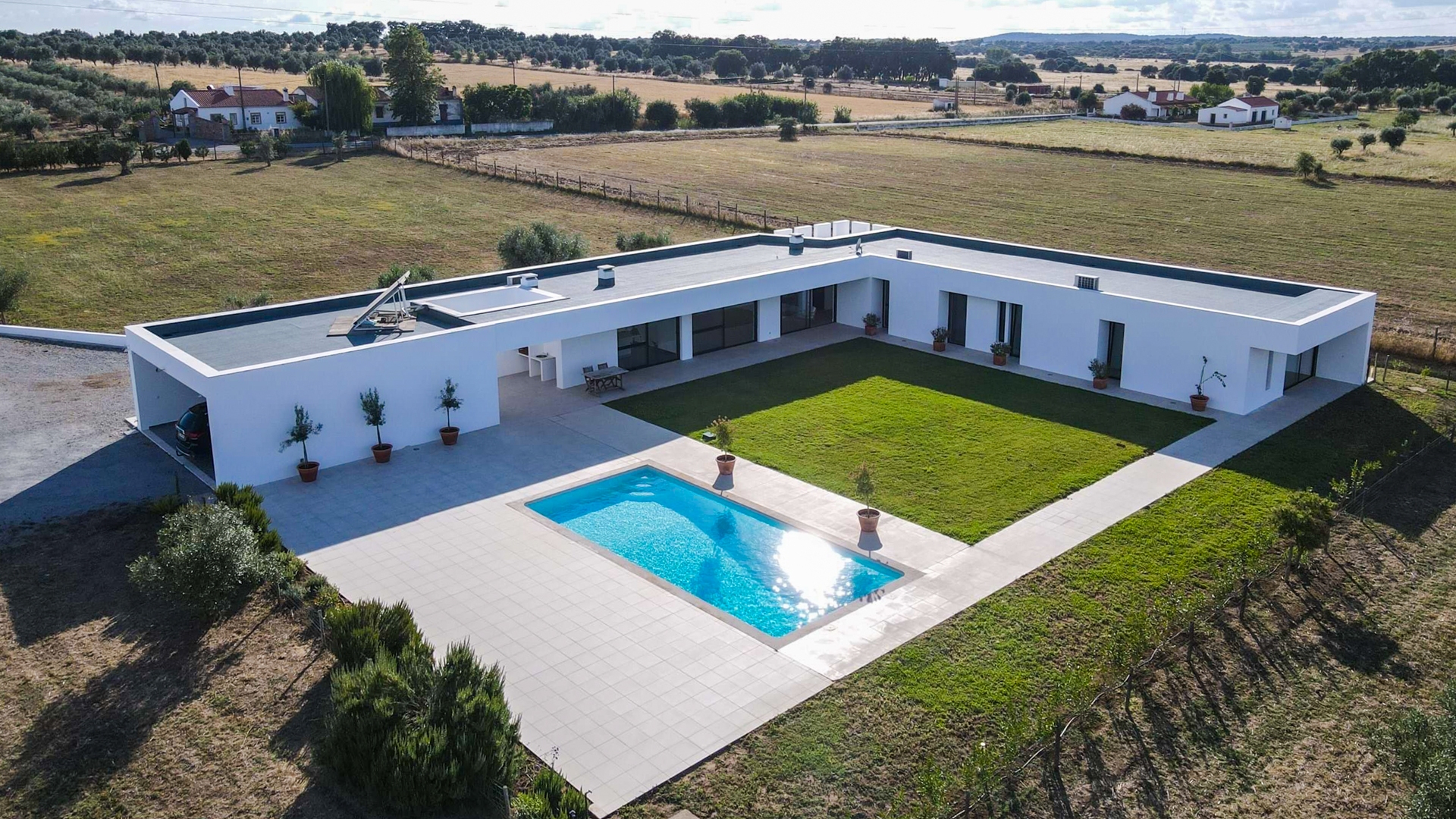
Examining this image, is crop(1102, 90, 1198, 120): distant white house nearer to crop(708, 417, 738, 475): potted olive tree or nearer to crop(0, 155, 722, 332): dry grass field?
crop(0, 155, 722, 332): dry grass field

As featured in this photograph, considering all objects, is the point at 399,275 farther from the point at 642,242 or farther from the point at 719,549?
the point at 719,549

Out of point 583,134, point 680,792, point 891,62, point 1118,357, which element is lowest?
point 680,792

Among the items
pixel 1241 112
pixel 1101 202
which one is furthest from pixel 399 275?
pixel 1241 112

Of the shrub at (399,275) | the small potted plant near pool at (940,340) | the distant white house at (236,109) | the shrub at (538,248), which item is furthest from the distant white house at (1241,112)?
the shrub at (399,275)

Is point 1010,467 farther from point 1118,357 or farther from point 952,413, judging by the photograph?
point 1118,357

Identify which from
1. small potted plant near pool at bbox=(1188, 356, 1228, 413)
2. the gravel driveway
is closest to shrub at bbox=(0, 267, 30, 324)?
the gravel driveway

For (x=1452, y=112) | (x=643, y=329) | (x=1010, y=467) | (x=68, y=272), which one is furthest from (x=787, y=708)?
(x=1452, y=112)

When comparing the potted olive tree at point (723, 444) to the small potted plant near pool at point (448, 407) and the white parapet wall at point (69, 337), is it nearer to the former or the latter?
the small potted plant near pool at point (448, 407)
